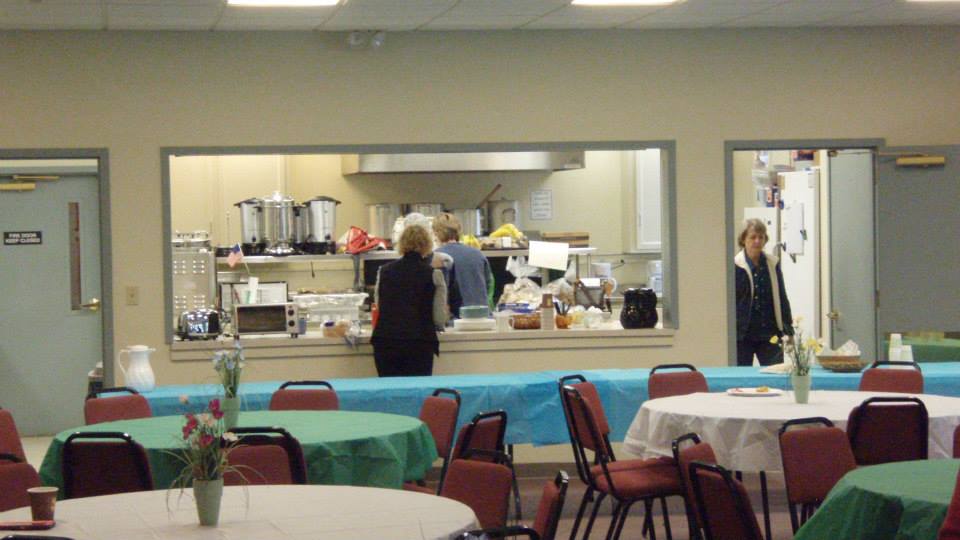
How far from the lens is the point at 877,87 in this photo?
9.10 m

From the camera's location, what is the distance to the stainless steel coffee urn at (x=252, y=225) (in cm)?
1017

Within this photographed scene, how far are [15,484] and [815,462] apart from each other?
297 cm

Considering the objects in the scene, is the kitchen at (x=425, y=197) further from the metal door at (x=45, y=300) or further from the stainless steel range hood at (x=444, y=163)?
the metal door at (x=45, y=300)

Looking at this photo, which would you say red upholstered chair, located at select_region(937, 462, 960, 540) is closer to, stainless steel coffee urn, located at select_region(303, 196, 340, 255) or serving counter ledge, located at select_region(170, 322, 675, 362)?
serving counter ledge, located at select_region(170, 322, 675, 362)

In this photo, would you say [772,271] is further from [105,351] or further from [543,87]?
[105,351]

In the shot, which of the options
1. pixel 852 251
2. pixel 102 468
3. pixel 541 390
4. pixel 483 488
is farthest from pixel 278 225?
pixel 483 488

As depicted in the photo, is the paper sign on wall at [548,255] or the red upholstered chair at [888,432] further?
the paper sign on wall at [548,255]

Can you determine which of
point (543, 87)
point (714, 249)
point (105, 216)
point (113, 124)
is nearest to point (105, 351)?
point (105, 216)

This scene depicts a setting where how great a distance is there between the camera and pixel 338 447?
5.57 m

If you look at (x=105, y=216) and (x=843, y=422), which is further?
(x=105, y=216)

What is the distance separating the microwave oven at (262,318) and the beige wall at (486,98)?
11.7 inches

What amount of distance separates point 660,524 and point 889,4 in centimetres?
342

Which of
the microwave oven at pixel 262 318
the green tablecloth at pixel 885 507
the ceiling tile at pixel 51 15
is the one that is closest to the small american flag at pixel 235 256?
the microwave oven at pixel 262 318

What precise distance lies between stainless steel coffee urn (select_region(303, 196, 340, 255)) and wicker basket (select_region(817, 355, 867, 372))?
4001 mm
